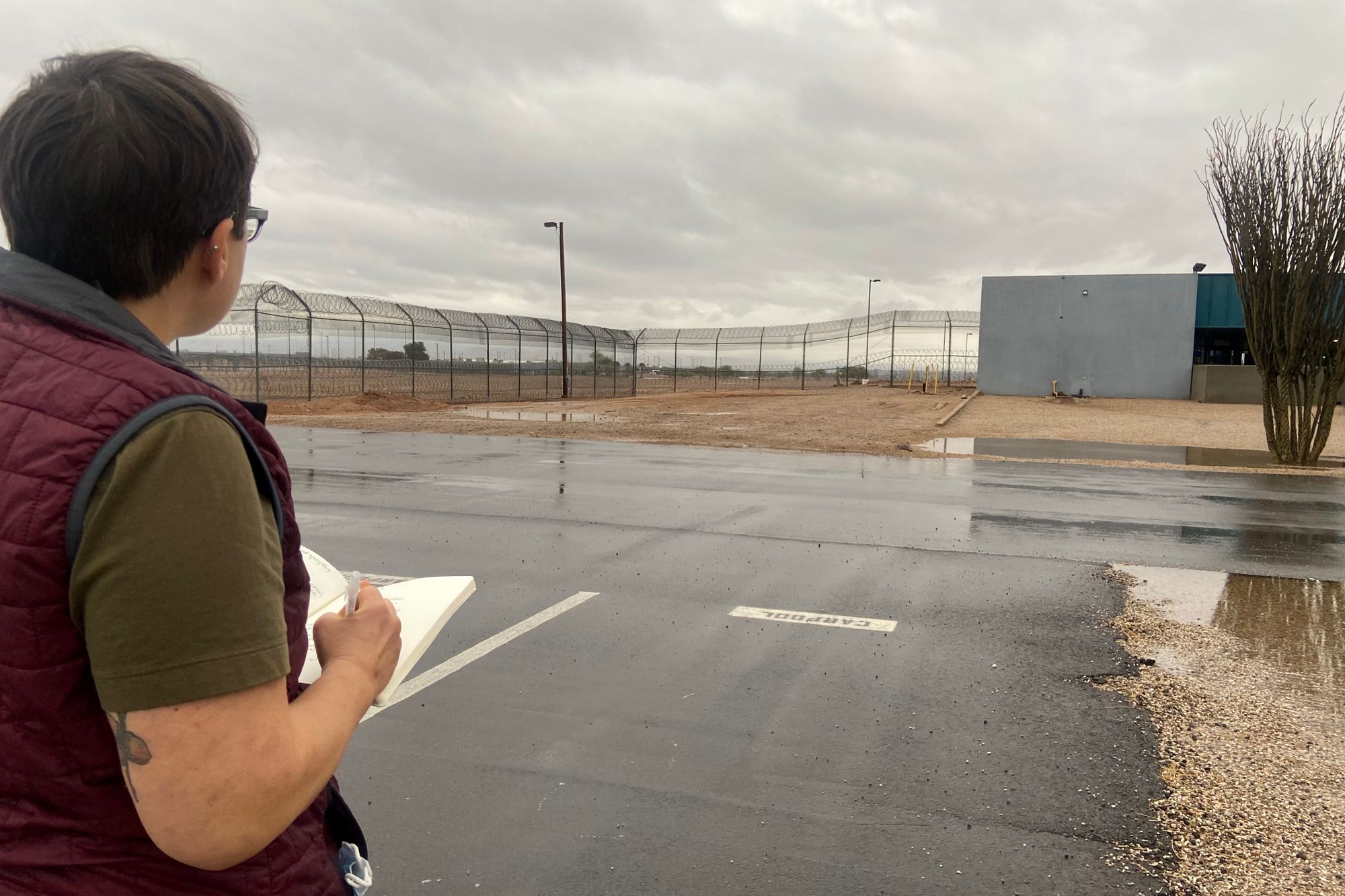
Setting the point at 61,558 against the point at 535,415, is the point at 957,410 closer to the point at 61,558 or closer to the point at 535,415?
the point at 535,415

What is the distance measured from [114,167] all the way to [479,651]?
420 centimetres

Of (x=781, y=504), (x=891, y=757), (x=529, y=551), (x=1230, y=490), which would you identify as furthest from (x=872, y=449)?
(x=891, y=757)

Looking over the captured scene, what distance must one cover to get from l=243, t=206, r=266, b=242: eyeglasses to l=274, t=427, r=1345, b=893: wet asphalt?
2.17m

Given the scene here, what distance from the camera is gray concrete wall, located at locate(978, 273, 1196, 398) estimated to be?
38938 mm

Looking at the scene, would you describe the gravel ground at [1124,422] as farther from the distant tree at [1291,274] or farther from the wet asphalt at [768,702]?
the wet asphalt at [768,702]

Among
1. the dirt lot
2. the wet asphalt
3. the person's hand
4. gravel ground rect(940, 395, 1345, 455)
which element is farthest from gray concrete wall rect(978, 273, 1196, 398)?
the person's hand

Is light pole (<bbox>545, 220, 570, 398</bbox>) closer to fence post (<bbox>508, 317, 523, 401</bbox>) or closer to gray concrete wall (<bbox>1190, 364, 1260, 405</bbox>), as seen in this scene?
fence post (<bbox>508, 317, 523, 401</bbox>)

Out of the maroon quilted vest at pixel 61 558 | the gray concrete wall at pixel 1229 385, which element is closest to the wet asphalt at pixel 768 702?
the maroon quilted vest at pixel 61 558

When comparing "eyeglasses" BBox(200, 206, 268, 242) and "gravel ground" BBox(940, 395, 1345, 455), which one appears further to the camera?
"gravel ground" BBox(940, 395, 1345, 455)

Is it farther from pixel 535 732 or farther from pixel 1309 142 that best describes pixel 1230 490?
pixel 535 732

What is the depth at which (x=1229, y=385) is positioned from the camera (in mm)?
37250

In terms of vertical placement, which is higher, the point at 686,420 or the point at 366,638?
the point at 366,638

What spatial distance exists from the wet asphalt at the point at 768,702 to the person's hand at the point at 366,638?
171cm

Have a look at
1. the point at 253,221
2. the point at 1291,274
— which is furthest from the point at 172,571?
the point at 1291,274
